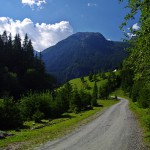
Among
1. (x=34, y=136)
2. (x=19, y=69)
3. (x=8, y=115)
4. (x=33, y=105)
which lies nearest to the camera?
(x=34, y=136)

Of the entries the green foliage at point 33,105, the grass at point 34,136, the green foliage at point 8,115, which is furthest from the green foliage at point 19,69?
the grass at point 34,136

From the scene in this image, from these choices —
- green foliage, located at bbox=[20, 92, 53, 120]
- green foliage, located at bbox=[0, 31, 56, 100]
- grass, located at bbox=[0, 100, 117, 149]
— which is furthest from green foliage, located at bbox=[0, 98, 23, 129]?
green foliage, located at bbox=[0, 31, 56, 100]

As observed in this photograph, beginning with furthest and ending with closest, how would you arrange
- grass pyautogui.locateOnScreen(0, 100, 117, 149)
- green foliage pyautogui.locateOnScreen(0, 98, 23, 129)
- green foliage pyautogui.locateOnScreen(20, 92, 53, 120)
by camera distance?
1. green foliage pyautogui.locateOnScreen(20, 92, 53, 120)
2. green foliage pyautogui.locateOnScreen(0, 98, 23, 129)
3. grass pyautogui.locateOnScreen(0, 100, 117, 149)

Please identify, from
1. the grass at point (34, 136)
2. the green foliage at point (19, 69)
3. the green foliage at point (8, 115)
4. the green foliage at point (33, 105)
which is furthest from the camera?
the green foliage at point (19, 69)

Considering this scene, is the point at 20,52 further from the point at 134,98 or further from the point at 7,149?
the point at 7,149

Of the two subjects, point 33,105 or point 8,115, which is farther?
point 33,105

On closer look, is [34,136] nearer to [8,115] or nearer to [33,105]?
[8,115]

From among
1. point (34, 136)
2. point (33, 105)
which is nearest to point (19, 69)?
point (33, 105)

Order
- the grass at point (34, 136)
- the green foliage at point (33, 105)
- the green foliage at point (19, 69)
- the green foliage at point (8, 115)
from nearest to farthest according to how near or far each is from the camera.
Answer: the grass at point (34, 136) < the green foliage at point (8, 115) < the green foliage at point (33, 105) < the green foliage at point (19, 69)

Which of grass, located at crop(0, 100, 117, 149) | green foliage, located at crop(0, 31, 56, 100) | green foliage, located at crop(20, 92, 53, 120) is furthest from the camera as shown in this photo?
green foliage, located at crop(0, 31, 56, 100)

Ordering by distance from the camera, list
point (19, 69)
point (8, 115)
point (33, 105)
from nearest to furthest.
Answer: point (8, 115) < point (33, 105) < point (19, 69)

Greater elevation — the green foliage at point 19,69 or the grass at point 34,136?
the green foliage at point 19,69

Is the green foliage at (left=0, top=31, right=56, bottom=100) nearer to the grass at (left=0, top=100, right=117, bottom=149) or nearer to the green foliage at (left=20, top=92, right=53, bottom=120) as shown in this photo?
the green foliage at (left=20, top=92, right=53, bottom=120)

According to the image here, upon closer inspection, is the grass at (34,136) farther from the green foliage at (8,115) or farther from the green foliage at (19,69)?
the green foliage at (19,69)
